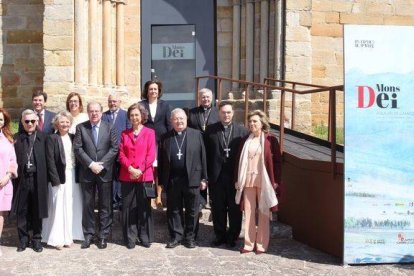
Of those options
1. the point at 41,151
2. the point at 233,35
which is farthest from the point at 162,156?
the point at 233,35

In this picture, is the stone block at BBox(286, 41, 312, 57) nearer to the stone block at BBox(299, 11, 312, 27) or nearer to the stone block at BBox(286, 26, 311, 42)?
the stone block at BBox(286, 26, 311, 42)

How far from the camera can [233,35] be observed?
10.9 metres

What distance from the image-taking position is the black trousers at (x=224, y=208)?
6070 mm

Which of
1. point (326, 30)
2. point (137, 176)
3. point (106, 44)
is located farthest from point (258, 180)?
point (326, 30)

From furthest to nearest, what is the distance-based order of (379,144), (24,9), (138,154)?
1. (24,9)
2. (138,154)
3. (379,144)

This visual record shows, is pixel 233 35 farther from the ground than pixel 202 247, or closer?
farther from the ground

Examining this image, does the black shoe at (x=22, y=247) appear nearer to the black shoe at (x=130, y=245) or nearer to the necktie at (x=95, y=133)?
the black shoe at (x=130, y=245)

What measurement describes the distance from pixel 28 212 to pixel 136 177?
1.19m

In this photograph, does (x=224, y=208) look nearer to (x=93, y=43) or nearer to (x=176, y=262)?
(x=176, y=262)

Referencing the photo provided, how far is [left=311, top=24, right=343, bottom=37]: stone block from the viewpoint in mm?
11117

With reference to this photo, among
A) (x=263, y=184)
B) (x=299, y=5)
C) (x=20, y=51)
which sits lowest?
(x=263, y=184)

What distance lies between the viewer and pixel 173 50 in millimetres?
11281

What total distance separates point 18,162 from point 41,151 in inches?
9.9

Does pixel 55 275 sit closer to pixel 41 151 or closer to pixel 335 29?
pixel 41 151
